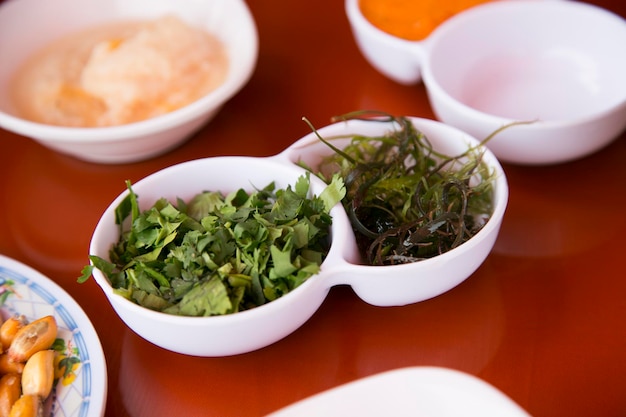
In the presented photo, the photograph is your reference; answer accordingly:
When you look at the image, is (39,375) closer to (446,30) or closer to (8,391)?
(8,391)

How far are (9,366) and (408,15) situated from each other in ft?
3.09

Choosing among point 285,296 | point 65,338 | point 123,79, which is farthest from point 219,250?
point 123,79

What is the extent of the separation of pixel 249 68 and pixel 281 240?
0.42 m

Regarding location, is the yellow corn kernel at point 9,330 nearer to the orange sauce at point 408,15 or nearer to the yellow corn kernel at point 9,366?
the yellow corn kernel at point 9,366

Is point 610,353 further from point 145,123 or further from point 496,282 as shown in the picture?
point 145,123

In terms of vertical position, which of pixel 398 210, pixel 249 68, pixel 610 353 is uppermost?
pixel 249 68

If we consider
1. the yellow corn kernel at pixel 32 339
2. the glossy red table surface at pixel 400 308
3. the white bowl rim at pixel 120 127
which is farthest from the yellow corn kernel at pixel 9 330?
the white bowl rim at pixel 120 127

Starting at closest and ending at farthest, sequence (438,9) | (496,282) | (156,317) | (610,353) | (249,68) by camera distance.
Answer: (156,317) → (610,353) → (496,282) → (249,68) → (438,9)

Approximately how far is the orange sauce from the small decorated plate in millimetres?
772

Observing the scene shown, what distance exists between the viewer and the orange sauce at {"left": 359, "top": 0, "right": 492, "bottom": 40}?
1.35 m

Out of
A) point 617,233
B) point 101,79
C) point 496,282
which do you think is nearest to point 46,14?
point 101,79

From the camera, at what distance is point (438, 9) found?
4.54 ft

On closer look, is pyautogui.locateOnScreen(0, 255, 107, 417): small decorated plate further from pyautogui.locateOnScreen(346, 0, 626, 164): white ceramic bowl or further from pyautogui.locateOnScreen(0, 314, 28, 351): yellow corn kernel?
pyautogui.locateOnScreen(346, 0, 626, 164): white ceramic bowl

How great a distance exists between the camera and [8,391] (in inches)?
35.1
